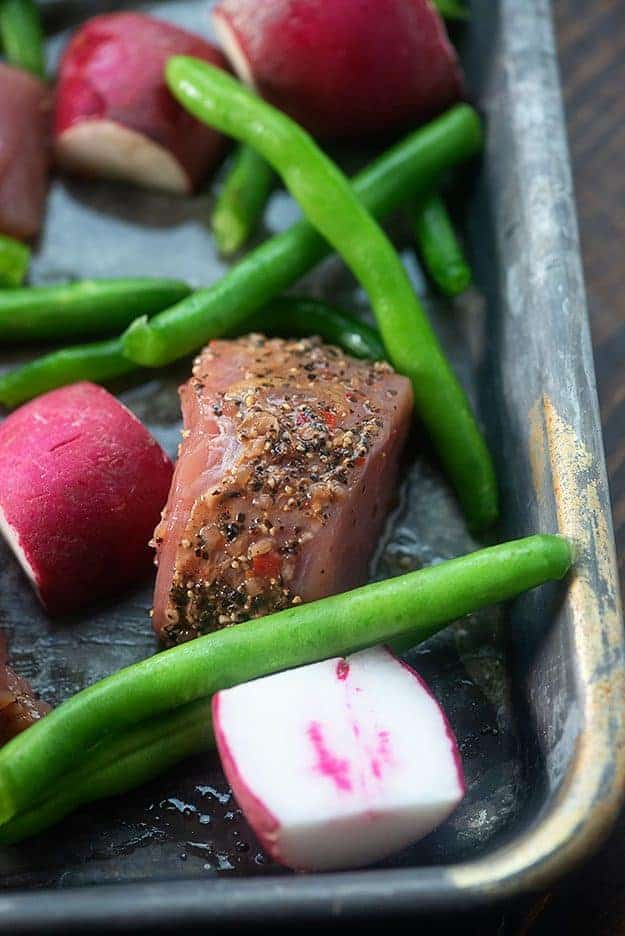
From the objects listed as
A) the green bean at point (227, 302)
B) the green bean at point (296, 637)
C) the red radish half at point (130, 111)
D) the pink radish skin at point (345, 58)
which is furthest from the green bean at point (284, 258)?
the green bean at point (296, 637)

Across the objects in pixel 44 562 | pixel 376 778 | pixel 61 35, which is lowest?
pixel 376 778

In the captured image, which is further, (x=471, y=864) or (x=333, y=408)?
(x=333, y=408)

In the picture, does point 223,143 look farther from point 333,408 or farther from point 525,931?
point 525,931

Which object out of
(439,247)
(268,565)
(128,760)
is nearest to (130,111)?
(439,247)

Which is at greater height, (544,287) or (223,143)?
(223,143)

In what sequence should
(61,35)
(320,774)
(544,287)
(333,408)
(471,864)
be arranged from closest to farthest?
(471,864) < (320,774) < (333,408) < (544,287) < (61,35)

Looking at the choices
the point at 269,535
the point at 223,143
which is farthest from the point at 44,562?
the point at 223,143

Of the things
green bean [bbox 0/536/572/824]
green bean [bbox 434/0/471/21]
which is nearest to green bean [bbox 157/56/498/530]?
green bean [bbox 0/536/572/824]
